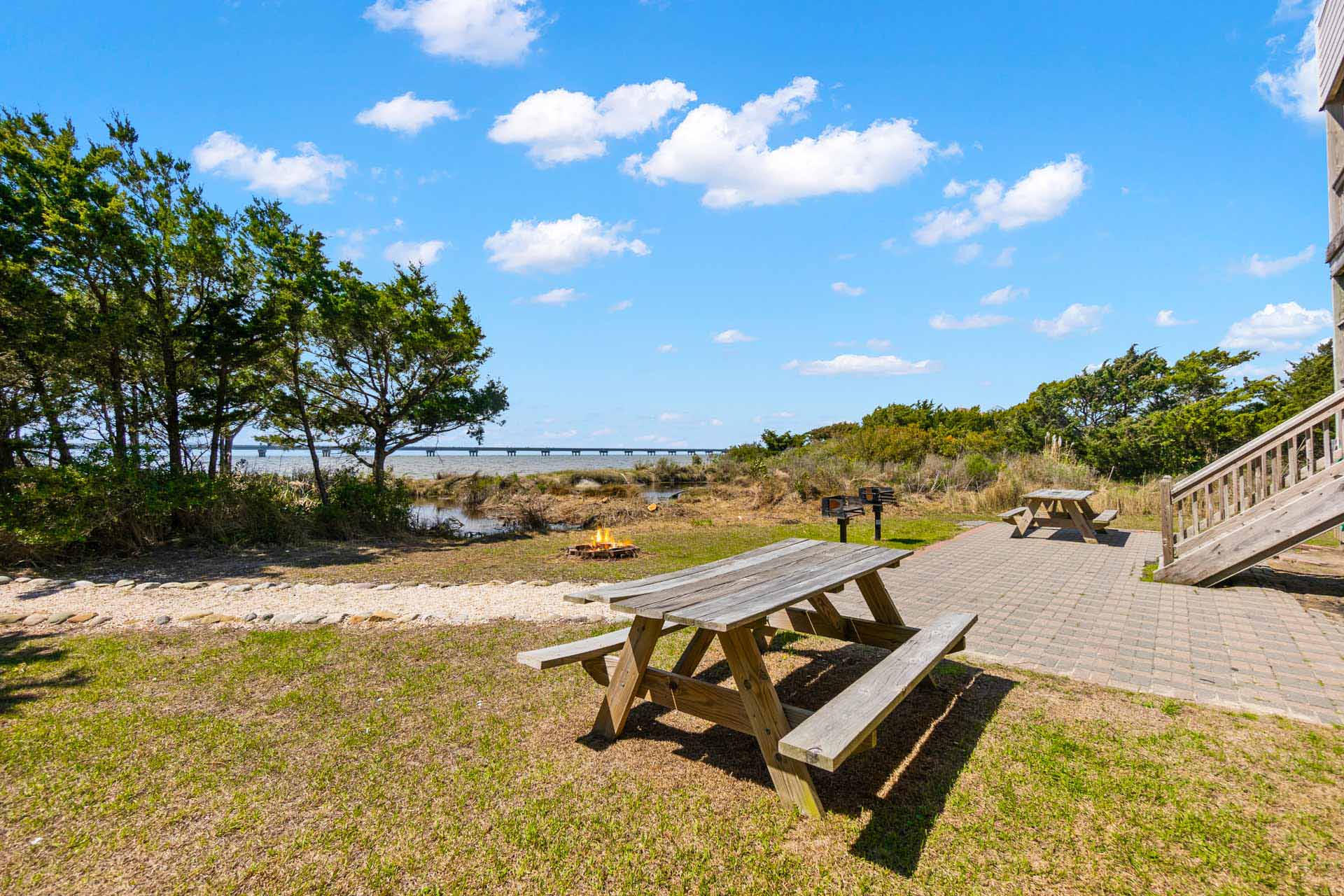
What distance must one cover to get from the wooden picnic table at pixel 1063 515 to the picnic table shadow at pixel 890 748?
706 cm

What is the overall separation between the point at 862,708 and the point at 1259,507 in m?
7.11

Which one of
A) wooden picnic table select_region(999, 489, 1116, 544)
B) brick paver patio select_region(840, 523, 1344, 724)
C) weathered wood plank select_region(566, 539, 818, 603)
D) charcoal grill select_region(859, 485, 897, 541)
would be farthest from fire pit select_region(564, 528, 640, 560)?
wooden picnic table select_region(999, 489, 1116, 544)

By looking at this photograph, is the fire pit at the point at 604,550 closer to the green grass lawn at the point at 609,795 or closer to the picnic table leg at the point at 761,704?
the green grass lawn at the point at 609,795

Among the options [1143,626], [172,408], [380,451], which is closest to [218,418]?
[172,408]

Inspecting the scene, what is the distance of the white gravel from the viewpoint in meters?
5.79

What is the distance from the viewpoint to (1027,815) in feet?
8.33

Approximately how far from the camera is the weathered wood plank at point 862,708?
218cm

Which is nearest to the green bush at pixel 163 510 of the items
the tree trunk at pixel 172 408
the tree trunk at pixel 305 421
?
the tree trunk at pixel 305 421

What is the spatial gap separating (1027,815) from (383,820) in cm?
277

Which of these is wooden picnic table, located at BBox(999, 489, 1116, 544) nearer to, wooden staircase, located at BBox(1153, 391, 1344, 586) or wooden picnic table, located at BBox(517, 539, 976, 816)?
wooden staircase, located at BBox(1153, 391, 1344, 586)

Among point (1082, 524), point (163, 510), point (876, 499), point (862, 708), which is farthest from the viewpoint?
point (876, 499)

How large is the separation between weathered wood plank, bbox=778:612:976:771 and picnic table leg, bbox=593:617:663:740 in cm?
89

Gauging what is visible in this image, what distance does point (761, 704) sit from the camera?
272 cm

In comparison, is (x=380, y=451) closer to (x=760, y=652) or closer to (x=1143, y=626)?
(x=760, y=652)
